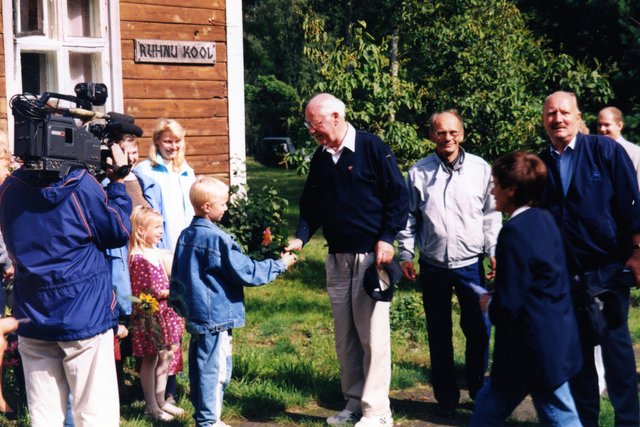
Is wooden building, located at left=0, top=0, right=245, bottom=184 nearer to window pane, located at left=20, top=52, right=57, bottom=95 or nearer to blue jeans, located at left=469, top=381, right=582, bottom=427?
window pane, located at left=20, top=52, right=57, bottom=95

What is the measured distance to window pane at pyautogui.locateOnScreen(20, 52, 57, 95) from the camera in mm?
Answer: 8961

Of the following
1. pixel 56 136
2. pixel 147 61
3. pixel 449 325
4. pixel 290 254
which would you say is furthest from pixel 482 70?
pixel 56 136

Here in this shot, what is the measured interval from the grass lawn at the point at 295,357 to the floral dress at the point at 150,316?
47cm

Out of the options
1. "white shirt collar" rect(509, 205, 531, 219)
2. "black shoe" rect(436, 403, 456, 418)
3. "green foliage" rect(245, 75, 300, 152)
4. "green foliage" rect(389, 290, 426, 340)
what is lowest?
"black shoe" rect(436, 403, 456, 418)

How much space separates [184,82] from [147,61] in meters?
0.50

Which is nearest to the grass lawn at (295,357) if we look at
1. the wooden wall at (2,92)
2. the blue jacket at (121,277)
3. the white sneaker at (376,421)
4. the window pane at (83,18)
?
the white sneaker at (376,421)

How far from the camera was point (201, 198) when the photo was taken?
202 inches

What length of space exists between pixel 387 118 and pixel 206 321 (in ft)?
16.1

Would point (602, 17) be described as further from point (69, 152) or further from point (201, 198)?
point (69, 152)

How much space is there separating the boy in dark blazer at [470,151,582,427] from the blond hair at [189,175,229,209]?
1596 mm

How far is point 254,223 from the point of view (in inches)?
408

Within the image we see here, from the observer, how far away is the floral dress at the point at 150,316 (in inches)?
225

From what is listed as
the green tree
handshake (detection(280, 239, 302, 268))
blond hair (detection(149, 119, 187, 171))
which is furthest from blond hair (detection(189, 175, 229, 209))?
the green tree

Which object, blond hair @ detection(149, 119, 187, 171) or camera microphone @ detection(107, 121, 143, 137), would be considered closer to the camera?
camera microphone @ detection(107, 121, 143, 137)
